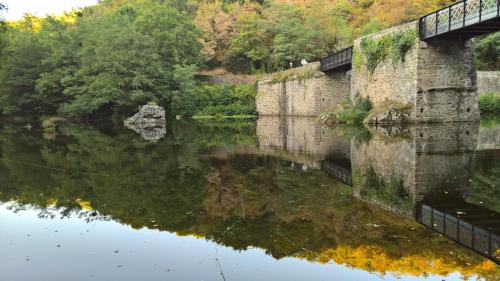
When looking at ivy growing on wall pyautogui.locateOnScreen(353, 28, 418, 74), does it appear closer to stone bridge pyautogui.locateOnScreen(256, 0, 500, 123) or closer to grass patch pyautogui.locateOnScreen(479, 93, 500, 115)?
stone bridge pyautogui.locateOnScreen(256, 0, 500, 123)

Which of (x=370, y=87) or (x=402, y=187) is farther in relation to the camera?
(x=370, y=87)

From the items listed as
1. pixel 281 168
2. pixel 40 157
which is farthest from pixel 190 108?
pixel 281 168

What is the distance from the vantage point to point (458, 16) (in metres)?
18.9

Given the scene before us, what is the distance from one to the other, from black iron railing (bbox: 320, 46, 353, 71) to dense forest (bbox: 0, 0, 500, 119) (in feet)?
44.9

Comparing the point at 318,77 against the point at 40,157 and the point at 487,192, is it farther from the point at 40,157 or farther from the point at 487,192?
the point at 487,192

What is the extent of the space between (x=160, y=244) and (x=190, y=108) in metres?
42.9

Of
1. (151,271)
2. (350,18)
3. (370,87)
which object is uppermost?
(350,18)

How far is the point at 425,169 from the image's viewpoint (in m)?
9.99

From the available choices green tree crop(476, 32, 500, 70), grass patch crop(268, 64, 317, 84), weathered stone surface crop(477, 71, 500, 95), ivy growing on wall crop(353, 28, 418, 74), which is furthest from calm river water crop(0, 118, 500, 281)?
green tree crop(476, 32, 500, 70)

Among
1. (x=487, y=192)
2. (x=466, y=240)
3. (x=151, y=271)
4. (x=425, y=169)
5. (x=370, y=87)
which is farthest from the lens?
(x=370, y=87)

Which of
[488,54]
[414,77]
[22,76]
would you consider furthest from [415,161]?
[22,76]

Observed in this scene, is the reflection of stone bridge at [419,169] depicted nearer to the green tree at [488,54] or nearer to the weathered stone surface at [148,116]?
the weathered stone surface at [148,116]

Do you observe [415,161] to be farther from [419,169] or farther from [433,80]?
[433,80]

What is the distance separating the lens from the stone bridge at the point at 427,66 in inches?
750
